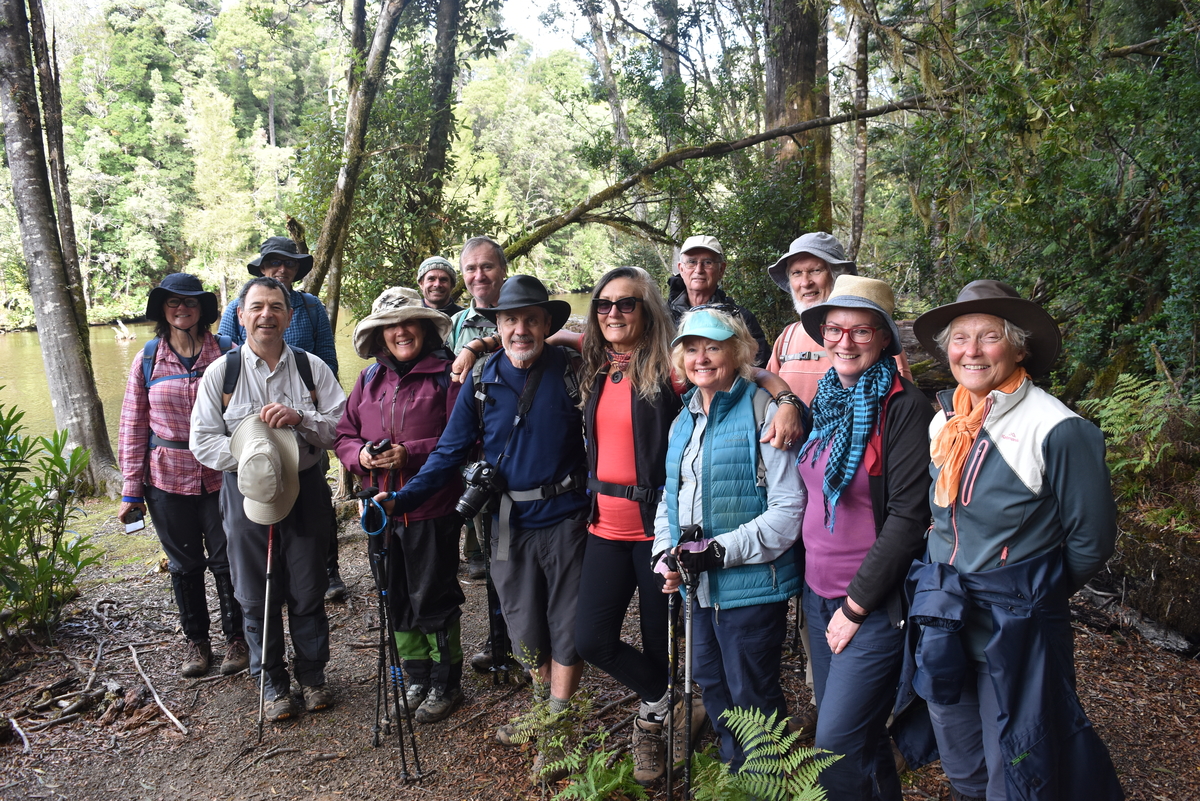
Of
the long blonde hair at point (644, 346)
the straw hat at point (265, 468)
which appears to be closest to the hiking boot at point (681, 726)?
the long blonde hair at point (644, 346)

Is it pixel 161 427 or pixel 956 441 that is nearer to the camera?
pixel 956 441

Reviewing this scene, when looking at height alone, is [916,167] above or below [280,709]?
above

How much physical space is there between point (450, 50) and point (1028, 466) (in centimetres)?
1036

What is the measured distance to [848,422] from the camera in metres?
2.48

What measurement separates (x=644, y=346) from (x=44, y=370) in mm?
22918

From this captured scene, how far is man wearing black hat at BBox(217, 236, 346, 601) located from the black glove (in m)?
3.10

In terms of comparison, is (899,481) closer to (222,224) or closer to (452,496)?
(452,496)

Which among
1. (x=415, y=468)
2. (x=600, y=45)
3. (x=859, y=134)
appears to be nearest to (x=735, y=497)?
(x=415, y=468)

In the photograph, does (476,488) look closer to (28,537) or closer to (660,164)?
(28,537)

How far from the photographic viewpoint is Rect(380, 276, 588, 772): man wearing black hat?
132 inches

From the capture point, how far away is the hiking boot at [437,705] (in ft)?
12.4

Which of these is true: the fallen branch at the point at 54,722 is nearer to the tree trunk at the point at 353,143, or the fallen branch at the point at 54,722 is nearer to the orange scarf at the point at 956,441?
the tree trunk at the point at 353,143

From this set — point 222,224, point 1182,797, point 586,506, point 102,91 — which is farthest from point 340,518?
point 102,91

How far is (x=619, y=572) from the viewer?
3160 mm
